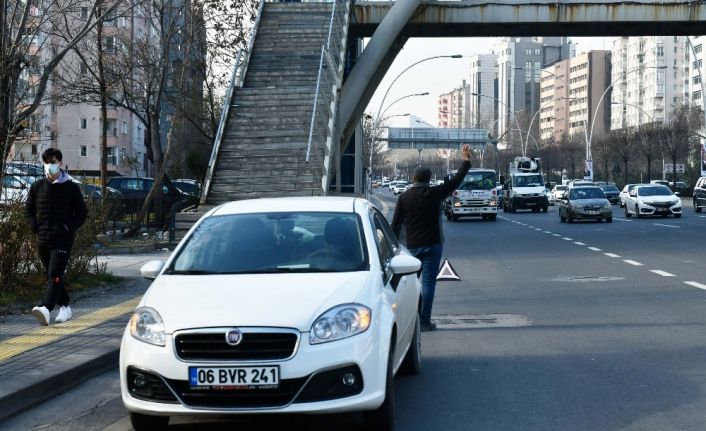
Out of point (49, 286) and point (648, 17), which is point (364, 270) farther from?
point (648, 17)

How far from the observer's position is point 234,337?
6.54 metres

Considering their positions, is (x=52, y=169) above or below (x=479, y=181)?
above

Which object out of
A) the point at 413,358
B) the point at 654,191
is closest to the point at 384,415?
the point at 413,358

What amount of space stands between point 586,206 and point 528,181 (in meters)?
17.7

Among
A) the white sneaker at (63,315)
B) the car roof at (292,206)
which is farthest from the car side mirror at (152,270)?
the white sneaker at (63,315)

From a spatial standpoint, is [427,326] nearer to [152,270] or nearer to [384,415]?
[152,270]

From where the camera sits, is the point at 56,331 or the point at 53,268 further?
the point at 53,268

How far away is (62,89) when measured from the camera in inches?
1214

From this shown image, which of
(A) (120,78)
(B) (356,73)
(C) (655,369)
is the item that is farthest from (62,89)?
(C) (655,369)

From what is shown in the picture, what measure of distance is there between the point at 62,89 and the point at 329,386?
2590 cm

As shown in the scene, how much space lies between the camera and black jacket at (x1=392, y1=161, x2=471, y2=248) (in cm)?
1192

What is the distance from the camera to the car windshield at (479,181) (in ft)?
167

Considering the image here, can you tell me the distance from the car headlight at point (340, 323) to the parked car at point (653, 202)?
4403 centimetres

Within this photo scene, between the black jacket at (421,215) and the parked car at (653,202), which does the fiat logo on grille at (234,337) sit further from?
the parked car at (653,202)
